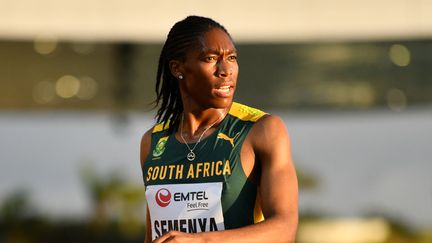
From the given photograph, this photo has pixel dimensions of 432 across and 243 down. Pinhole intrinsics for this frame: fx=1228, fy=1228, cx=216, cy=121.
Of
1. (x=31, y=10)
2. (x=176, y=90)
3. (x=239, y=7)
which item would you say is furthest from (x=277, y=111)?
(x=176, y=90)

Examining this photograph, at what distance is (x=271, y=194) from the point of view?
14.5 ft

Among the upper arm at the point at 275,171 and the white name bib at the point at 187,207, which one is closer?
the upper arm at the point at 275,171

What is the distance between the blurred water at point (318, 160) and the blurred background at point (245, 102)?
0.03m

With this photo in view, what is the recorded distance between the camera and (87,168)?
26.5m

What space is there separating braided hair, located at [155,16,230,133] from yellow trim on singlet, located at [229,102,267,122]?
25cm

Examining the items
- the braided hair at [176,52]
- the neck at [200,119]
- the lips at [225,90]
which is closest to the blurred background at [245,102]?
the braided hair at [176,52]

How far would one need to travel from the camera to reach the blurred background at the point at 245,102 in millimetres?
18359

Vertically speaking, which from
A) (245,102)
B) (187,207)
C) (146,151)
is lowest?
(187,207)

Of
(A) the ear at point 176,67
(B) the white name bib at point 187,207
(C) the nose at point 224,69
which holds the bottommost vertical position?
(B) the white name bib at point 187,207

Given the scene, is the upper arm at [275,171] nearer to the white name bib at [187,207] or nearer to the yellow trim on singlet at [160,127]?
the white name bib at [187,207]

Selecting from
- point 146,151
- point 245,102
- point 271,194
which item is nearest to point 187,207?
point 271,194

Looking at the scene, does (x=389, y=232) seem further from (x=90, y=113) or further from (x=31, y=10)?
(x=31, y=10)

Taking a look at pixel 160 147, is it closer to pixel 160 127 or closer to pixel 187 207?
pixel 160 127

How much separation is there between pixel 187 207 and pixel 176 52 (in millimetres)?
592
